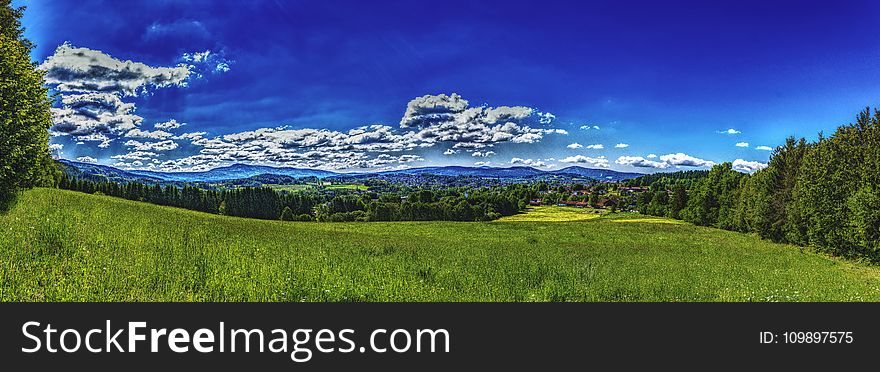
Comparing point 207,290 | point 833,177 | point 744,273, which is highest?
point 833,177

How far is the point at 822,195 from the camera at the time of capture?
34.8 meters

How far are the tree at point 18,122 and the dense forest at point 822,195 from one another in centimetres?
4684

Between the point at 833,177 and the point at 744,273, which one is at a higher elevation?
the point at 833,177

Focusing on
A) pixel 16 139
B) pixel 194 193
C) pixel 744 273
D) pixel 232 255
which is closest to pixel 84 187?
pixel 194 193

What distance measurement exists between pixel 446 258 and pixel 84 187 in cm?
7662

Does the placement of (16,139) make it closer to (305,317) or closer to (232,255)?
(232,255)

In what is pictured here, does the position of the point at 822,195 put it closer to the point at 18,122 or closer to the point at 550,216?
the point at 550,216

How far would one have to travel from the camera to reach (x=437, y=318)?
738 centimetres

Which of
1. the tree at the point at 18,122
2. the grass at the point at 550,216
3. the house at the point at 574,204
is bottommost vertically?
the grass at the point at 550,216

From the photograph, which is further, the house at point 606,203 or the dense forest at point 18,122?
the house at point 606,203

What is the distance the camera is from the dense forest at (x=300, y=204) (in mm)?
51438

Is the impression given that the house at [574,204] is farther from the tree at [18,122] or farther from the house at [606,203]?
the tree at [18,122]

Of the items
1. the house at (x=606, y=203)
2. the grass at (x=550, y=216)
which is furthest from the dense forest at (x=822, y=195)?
the house at (x=606, y=203)

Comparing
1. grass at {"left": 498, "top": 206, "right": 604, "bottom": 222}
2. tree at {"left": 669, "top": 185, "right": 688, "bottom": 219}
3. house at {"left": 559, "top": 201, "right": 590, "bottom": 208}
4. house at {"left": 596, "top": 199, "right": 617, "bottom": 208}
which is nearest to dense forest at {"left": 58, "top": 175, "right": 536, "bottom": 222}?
grass at {"left": 498, "top": 206, "right": 604, "bottom": 222}
